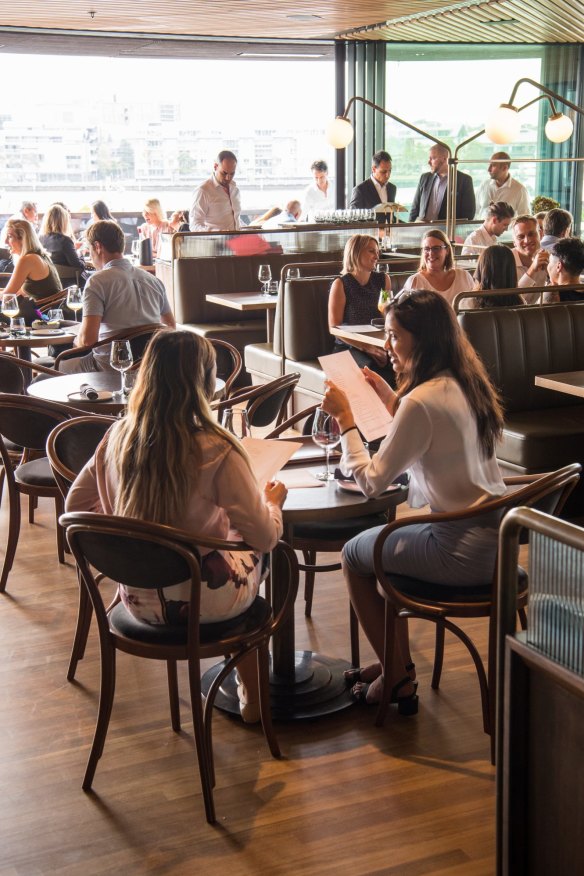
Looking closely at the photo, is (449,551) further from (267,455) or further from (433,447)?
(267,455)

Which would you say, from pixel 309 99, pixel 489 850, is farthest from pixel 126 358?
pixel 309 99

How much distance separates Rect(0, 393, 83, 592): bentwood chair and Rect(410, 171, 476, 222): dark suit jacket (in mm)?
6405

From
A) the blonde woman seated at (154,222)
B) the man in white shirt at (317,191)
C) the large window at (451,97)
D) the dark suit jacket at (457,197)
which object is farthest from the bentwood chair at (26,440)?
the large window at (451,97)

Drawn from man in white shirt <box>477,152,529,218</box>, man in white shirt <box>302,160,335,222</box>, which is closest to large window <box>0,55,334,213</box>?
man in white shirt <box>302,160,335,222</box>

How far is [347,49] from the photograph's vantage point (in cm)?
1138

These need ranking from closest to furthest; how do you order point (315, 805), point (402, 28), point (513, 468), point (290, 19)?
1. point (315, 805)
2. point (513, 468)
3. point (290, 19)
4. point (402, 28)

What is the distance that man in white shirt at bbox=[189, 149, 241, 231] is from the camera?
8883mm

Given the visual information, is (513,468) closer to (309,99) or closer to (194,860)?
(194,860)

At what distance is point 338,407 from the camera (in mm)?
2883

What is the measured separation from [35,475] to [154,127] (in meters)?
10.1

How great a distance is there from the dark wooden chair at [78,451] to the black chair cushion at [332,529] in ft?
2.33

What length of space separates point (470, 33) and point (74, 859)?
34.9ft

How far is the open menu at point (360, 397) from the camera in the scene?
292cm

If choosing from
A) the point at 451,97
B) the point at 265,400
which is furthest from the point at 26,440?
the point at 451,97
